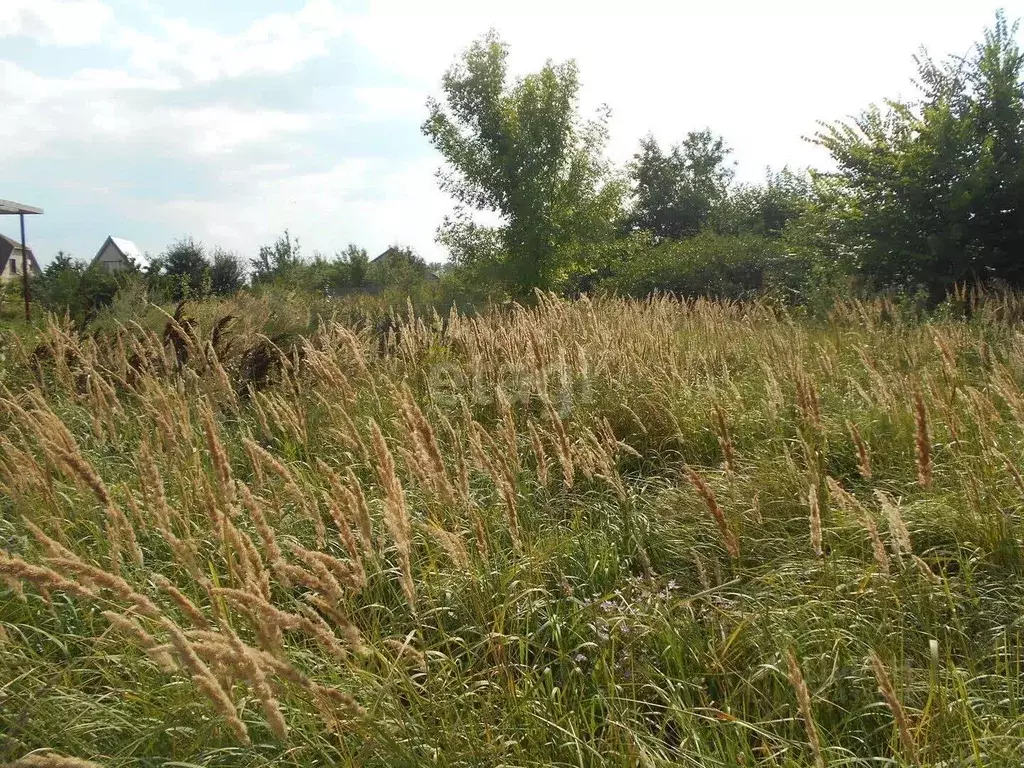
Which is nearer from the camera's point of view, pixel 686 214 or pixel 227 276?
pixel 227 276

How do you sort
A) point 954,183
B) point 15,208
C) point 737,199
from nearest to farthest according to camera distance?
point 954,183
point 15,208
point 737,199

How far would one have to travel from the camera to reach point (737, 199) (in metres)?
34.8

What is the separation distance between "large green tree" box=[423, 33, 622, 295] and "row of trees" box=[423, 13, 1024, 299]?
0.12 ft

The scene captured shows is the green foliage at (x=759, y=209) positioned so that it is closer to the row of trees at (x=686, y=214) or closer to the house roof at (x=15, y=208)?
the row of trees at (x=686, y=214)

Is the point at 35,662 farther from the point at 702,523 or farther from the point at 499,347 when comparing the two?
the point at 499,347

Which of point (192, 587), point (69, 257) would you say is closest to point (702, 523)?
point (192, 587)

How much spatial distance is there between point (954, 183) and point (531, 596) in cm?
921

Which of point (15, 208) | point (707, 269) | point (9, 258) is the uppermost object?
point (9, 258)

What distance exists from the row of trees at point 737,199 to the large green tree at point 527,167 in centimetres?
4

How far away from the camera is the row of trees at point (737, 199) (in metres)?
8.95

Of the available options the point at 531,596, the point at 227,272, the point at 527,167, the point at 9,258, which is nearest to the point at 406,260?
the point at 227,272

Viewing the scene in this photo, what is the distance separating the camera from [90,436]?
371 centimetres

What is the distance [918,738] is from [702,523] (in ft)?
3.96

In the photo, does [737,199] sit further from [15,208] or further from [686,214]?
[15,208]
